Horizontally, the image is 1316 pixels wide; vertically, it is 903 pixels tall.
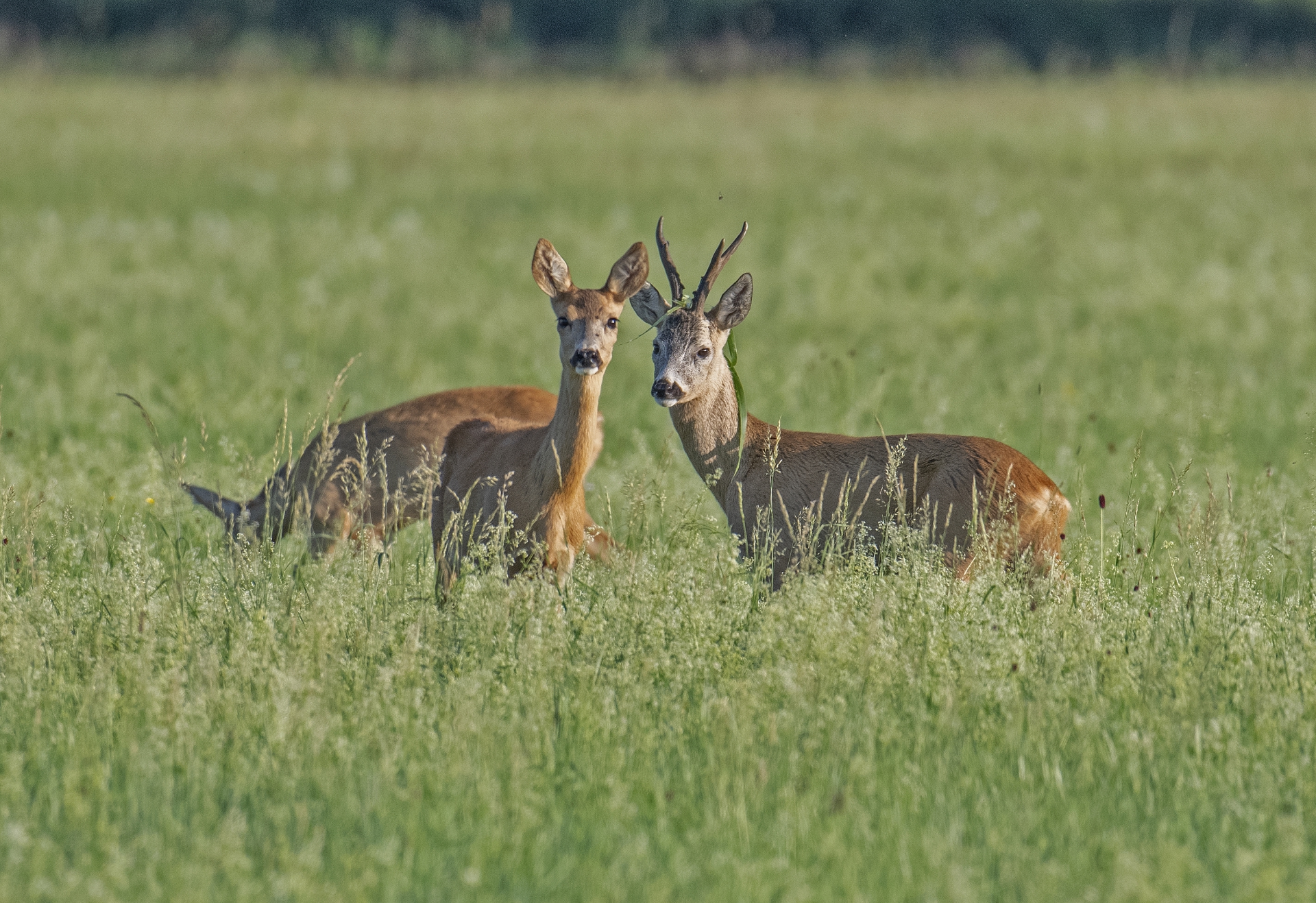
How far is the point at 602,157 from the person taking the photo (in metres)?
25.8

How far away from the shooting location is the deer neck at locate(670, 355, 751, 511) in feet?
22.1

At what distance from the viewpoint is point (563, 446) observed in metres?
6.38

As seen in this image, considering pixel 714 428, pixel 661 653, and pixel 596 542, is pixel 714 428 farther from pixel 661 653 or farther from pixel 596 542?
pixel 661 653

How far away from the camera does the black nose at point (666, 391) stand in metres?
6.23

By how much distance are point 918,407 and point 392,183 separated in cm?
1479

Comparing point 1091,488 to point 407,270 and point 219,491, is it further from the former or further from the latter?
point 407,270

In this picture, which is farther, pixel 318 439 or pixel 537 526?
pixel 318 439

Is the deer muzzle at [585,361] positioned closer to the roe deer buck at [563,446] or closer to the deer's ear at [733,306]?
the roe deer buck at [563,446]

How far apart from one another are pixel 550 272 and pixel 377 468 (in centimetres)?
114

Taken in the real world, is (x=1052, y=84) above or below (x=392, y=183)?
above

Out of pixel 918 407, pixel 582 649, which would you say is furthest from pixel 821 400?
pixel 582 649

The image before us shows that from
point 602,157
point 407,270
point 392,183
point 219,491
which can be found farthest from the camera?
point 602,157

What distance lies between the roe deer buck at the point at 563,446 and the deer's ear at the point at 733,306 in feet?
1.03

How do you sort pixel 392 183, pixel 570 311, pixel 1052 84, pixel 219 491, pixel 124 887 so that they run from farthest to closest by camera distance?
1. pixel 1052 84
2. pixel 392 183
3. pixel 219 491
4. pixel 570 311
5. pixel 124 887
